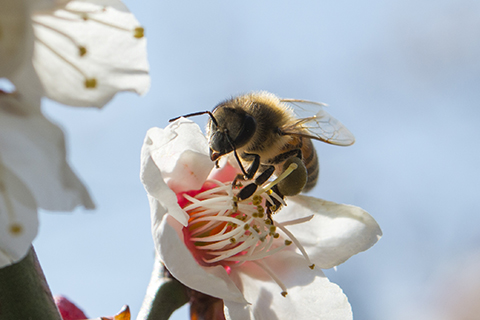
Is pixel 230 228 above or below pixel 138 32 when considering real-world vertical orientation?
below

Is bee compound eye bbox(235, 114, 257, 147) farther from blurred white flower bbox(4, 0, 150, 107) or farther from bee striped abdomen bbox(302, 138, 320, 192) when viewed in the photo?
blurred white flower bbox(4, 0, 150, 107)

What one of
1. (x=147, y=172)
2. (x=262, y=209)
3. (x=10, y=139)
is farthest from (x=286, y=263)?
(x=10, y=139)

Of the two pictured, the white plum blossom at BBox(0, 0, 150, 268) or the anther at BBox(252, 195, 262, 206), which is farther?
the anther at BBox(252, 195, 262, 206)

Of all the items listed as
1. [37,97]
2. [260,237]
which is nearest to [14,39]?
[37,97]

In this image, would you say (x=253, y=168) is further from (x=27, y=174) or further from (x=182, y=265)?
(x=27, y=174)

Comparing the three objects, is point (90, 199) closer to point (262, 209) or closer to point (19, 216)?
point (19, 216)

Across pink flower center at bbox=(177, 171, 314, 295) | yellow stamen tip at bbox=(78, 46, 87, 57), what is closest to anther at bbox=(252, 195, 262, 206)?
pink flower center at bbox=(177, 171, 314, 295)

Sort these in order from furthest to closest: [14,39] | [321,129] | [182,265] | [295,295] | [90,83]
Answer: [321,129], [295,295], [182,265], [90,83], [14,39]

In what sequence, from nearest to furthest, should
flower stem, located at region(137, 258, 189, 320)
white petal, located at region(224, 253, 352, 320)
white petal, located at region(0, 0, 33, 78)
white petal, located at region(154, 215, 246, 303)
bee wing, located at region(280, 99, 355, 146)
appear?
white petal, located at region(0, 0, 33, 78) → white petal, located at region(154, 215, 246, 303) → flower stem, located at region(137, 258, 189, 320) → white petal, located at region(224, 253, 352, 320) → bee wing, located at region(280, 99, 355, 146)
